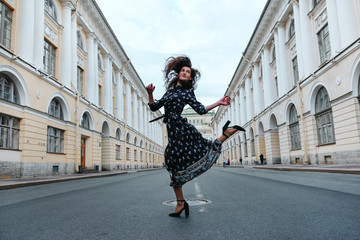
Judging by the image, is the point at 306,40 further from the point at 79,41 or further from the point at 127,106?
the point at 127,106

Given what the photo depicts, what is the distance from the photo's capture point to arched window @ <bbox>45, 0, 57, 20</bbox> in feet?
59.8

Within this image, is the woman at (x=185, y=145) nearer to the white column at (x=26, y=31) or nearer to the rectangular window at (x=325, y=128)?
the white column at (x=26, y=31)

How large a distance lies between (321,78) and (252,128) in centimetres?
1981

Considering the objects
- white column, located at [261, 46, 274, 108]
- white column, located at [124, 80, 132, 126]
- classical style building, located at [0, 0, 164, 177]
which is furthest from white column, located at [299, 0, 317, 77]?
white column, located at [124, 80, 132, 126]

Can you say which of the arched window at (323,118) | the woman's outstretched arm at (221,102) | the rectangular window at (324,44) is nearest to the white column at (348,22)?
the rectangular window at (324,44)

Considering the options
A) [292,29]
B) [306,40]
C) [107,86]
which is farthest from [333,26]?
[107,86]

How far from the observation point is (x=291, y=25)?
24.3 metres

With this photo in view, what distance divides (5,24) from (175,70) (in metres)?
13.7

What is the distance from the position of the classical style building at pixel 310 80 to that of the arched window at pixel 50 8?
16601 millimetres

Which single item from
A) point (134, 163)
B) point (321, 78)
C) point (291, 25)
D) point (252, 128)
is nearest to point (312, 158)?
point (321, 78)

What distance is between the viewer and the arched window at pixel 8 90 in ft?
43.2

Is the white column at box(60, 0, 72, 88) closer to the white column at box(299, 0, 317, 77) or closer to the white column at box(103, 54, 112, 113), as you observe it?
the white column at box(103, 54, 112, 113)

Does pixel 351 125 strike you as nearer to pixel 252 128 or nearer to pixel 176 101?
pixel 176 101

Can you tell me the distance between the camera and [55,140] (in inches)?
727
